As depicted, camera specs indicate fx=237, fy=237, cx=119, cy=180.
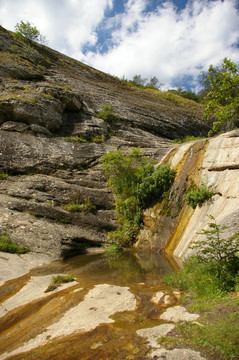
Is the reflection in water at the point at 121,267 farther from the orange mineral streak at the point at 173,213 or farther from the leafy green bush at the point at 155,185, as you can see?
the leafy green bush at the point at 155,185

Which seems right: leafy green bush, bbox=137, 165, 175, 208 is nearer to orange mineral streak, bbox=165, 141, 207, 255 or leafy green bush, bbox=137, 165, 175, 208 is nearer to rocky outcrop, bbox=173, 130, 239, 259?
orange mineral streak, bbox=165, 141, 207, 255

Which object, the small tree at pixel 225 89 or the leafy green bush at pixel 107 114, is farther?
the leafy green bush at pixel 107 114

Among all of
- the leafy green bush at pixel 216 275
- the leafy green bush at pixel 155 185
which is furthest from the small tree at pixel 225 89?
the leafy green bush at pixel 216 275

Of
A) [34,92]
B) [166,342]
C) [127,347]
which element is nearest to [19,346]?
[127,347]

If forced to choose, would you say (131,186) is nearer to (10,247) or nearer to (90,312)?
(10,247)

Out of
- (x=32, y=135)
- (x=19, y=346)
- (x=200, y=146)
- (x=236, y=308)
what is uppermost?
(x=200, y=146)

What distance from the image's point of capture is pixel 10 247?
33.4ft

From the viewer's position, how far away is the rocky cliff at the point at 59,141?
13.3 metres

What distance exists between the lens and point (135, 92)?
35.9 metres

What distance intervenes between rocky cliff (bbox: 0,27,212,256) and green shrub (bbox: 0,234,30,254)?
16.3 inches

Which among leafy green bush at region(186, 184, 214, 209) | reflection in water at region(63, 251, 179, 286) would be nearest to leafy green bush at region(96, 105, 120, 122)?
leafy green bush at region(186, 184, 214, 209)

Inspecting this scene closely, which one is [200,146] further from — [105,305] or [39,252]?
[105,305]

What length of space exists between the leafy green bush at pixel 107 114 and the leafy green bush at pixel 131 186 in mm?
9168

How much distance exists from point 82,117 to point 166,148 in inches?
368
